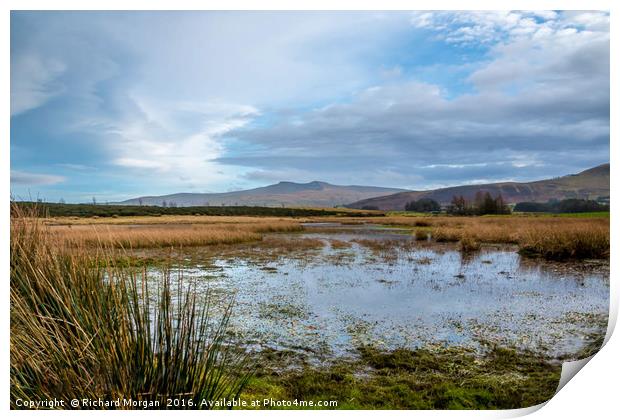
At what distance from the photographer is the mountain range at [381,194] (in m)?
4.76

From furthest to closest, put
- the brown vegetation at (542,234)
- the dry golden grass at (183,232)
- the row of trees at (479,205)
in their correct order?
the dry golden grass at (183,232) < the brown vegetation at (542,234) < the row of trees at (479,205)

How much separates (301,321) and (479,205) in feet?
12.0

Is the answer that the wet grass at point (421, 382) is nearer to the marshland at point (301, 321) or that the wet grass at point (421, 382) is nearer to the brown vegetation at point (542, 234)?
the marshland at point (301, 321)

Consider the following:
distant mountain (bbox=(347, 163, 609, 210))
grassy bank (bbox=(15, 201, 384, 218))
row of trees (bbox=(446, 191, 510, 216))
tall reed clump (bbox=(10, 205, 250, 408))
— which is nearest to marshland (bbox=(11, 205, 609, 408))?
tall reed clump (bbox=(10, 205, 250, 408))

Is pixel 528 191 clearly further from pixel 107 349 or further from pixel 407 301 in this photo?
pixel 107 349

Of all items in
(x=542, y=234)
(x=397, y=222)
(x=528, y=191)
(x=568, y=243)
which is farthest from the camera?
(x=397, y=222)

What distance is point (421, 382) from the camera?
374 centimetres

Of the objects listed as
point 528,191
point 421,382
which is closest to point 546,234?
point 528,191

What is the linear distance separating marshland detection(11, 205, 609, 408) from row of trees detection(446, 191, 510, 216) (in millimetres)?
569

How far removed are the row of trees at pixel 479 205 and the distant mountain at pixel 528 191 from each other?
12cm

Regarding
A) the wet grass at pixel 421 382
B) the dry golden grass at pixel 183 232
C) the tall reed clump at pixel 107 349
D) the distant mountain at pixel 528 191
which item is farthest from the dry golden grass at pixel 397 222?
the wet grass at pixel 421 382

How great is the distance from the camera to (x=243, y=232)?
49.5 feet

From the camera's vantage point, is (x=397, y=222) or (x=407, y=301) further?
(x=397, y=222)

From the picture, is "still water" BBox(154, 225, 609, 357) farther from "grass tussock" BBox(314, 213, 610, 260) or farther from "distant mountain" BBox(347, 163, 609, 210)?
"distant mountain" BBox(347, 163, 609, 210)
